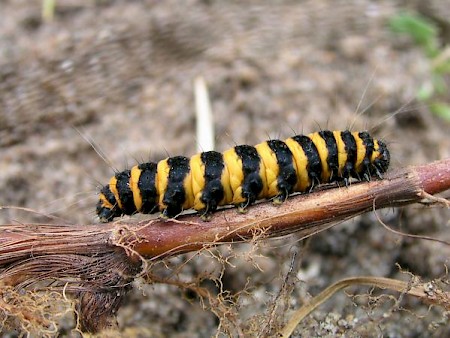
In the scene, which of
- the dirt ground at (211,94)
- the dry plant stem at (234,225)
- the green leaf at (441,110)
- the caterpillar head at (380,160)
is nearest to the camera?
the dry plant stem at (234,225)

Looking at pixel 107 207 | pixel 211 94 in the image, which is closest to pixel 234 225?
pixel 107 207

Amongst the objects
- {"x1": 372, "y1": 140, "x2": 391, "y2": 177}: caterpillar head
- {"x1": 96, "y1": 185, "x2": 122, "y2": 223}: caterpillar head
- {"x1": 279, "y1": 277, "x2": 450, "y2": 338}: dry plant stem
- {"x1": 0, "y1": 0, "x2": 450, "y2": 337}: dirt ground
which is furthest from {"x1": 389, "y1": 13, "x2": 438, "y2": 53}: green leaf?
{"x1": 96, "y1": 185, "x2": 122, "y2": 223}: caterpillar head

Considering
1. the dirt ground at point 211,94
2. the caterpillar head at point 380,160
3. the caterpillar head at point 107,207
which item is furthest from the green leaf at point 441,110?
the caterpillar head at point 107,207

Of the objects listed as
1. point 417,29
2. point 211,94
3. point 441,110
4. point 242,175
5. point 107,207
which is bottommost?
point 441,110

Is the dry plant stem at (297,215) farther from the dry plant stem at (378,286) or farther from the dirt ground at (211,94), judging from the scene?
the dirt ground at (211,94)

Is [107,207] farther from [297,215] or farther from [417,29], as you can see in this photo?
[417,29]

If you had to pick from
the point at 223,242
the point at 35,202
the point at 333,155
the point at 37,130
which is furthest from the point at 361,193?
the point at 37,130

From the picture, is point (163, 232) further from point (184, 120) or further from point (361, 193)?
point (184, 120)
